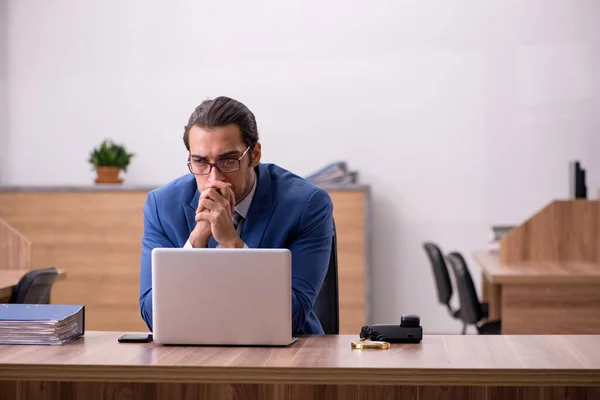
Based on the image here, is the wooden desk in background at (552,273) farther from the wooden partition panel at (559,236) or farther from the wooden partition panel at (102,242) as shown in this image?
the wooden partition panel at (102,242)

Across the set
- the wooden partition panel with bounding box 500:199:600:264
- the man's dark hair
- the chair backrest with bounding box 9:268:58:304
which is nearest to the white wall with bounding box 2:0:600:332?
the wooden partition panel with bounding box 500:199:600:264

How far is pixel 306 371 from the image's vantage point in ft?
6.33

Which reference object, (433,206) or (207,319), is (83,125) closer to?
(433,206)

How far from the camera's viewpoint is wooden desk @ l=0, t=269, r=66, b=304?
11.0ft

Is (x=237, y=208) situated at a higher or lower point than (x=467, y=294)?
higher

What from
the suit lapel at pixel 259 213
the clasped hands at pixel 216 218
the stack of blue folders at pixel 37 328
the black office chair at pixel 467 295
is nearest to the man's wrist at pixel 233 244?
the clasped hands at pixel 216 218

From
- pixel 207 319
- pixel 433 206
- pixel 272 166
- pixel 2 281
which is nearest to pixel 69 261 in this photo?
pixel 2 281

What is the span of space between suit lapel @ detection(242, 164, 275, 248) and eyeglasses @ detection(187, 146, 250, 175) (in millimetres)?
154

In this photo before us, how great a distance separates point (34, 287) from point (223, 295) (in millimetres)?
1601

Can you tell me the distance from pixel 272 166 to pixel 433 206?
11.9 ft

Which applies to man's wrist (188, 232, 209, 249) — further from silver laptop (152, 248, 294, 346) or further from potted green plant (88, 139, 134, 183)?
potted green plant (88, 139, 134, 183)

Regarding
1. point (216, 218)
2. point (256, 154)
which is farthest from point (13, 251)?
point (216, 218)

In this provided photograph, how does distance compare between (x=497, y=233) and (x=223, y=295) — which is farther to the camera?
(x=497, y=233)

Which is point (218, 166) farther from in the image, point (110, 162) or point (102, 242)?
Answer: point (110, 162)
